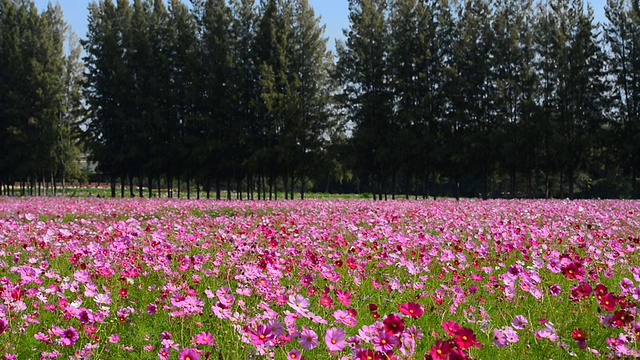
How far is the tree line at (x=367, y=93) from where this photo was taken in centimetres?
3075

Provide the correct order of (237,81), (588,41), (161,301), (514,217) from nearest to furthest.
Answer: (161,301) < (514,217) < (588,41) < (237,81)

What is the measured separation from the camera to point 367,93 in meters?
32.6

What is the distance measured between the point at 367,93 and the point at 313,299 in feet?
95.0

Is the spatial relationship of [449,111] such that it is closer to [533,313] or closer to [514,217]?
[514,217]

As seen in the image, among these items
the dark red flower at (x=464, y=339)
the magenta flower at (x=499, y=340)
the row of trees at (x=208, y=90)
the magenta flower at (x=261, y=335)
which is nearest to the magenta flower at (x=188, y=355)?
the magenta flower at (x=261, y=335)

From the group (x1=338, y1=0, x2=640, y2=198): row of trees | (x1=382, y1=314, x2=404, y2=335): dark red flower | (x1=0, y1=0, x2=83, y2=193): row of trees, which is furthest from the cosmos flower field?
(x1=0, y1=0, x2=83, y2=193): row of trees

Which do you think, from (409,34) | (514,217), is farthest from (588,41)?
(514,217)

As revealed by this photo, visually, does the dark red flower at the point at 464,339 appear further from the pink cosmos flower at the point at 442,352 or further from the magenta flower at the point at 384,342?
the magenta flower at the point at 384,342

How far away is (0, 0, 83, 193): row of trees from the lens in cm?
3781

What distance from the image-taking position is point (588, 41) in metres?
30.8

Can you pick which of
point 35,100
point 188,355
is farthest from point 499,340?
point 35,100

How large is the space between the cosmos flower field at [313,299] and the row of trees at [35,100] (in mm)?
33666

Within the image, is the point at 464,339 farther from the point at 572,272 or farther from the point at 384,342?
the point at 572,272

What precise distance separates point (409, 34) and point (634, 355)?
1263 inches
